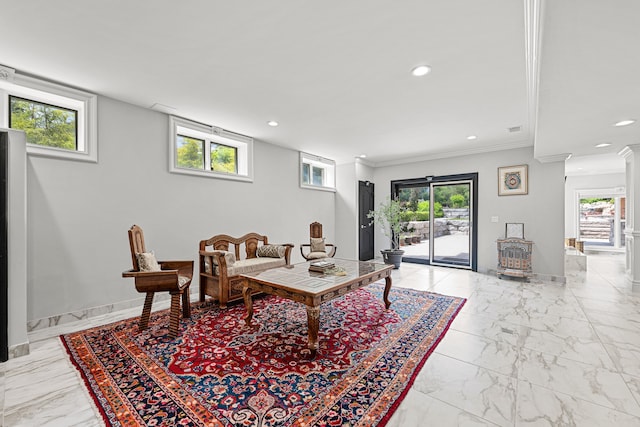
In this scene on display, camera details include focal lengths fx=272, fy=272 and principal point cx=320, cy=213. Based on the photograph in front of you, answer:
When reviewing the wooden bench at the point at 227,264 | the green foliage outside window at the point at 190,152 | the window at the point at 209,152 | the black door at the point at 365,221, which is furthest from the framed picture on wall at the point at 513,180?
the green foliage outside window at the point at 190,152

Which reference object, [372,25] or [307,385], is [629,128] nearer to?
[372,25]

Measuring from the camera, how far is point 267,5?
185 centimetres

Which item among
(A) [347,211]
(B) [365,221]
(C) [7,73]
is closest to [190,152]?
(C) [7,73]

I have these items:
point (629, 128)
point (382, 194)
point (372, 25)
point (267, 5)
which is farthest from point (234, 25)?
point (382, 194)

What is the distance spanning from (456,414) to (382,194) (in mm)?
5825

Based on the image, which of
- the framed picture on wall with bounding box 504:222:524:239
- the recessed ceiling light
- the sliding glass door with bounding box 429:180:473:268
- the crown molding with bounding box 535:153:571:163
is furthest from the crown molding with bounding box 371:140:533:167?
the recessed ceiling light

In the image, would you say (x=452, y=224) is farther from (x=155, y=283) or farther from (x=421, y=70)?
(x=155, y=283)

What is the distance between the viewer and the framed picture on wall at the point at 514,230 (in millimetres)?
5172

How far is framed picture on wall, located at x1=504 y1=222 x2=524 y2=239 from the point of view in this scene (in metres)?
5.17

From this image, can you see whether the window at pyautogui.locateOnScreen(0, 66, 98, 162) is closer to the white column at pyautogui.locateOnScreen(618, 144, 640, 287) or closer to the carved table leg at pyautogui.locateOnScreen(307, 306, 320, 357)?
the carved table leg at pyautogui.locateOnScreen(307, 306, 320, 357)

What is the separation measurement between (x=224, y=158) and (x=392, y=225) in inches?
152

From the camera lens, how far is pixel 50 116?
3049 mm

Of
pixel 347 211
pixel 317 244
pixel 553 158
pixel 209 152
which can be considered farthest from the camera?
pixel 347 211

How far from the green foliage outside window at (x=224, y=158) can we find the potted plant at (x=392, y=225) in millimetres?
3175
